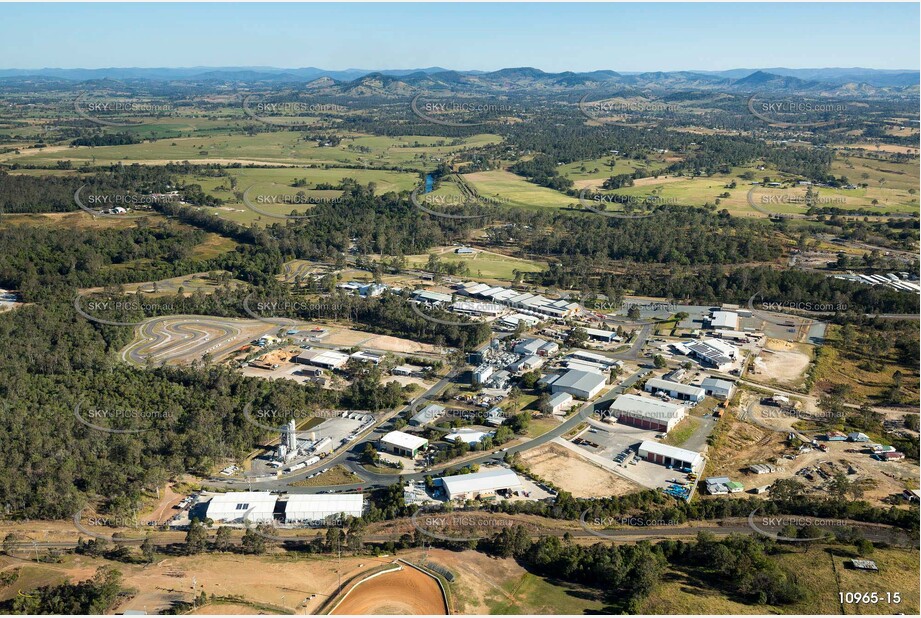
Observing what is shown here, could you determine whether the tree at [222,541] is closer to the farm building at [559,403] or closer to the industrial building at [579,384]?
the farm building at [559,403]

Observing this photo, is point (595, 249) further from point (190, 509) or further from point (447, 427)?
point (190, 509)

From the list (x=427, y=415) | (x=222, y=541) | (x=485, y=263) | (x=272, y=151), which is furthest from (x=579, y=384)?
(x=272, y=151)

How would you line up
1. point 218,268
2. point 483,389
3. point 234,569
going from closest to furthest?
point 234,569
point 483,389
point 218,268

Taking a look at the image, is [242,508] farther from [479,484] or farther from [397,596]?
[479,484]

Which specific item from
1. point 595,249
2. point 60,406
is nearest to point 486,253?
point 595,249

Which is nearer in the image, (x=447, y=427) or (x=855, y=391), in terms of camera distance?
(x=447, y=427)

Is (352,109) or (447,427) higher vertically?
(352,109)

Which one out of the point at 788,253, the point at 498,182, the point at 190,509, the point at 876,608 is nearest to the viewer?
the point at 876,608
